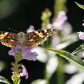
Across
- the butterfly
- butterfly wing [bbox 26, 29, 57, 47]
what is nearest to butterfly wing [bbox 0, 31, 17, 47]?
the butterfly

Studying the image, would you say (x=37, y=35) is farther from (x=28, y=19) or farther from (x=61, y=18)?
(x=28, y=19)

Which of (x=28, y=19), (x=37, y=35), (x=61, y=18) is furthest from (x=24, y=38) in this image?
(x=28, y=19)

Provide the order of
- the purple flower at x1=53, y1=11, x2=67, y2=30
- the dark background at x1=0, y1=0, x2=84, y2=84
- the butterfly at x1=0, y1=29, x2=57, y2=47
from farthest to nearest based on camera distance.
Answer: the dark background at x1=0, y1=0, x2=84, y2=84 < the purple flower at x1=53, y1=11, x2=67, y2=30 < the butterfly at x1=0, y1=29, x2=57, y2=47

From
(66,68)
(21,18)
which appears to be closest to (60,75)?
(66,68)

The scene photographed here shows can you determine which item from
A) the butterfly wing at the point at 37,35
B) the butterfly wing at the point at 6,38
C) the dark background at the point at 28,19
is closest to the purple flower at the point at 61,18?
the butterfly wing at the point at 37,35

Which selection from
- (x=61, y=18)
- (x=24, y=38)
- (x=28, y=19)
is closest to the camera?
(x=24, y=38)

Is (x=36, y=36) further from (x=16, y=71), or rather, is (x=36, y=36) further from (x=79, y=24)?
(x=79, y=24)

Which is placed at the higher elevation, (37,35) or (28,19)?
(28,19)

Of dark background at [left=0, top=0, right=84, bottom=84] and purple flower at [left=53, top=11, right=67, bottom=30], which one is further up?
dark background at [left=0, top=0, right=84, bottom=84]

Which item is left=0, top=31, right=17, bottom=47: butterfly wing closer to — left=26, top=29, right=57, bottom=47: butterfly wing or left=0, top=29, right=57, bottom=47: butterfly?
left=0, top=29, right=57, bottom=47: butterfly
